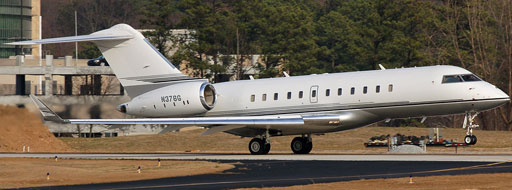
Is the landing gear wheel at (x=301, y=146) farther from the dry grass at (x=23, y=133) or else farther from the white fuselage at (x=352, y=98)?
the dry grass at (x=23, y=133)

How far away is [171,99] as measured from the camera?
37.2 metres

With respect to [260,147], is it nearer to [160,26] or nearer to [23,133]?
[23,133]

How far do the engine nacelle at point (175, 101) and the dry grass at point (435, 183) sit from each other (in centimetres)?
1486

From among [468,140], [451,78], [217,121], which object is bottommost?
[468,140]

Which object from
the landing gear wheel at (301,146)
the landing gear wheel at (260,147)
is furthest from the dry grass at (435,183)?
the landing gear wheel at (301,146)

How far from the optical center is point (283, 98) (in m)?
36.4

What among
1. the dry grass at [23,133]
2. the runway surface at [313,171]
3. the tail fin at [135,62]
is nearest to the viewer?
the runway surface at [313,171]

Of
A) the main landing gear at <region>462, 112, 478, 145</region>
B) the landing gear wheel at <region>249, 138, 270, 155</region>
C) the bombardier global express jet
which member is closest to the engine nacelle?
the bombardier global express jet

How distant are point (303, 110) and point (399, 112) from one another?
148 inches

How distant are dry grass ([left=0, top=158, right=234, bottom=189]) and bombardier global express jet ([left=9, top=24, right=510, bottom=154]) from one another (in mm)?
3399

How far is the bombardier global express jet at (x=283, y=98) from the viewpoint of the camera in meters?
33.9

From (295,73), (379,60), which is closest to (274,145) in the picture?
(379,60)

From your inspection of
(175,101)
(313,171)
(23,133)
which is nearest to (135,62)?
(175,101)

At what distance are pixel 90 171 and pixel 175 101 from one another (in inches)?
402
